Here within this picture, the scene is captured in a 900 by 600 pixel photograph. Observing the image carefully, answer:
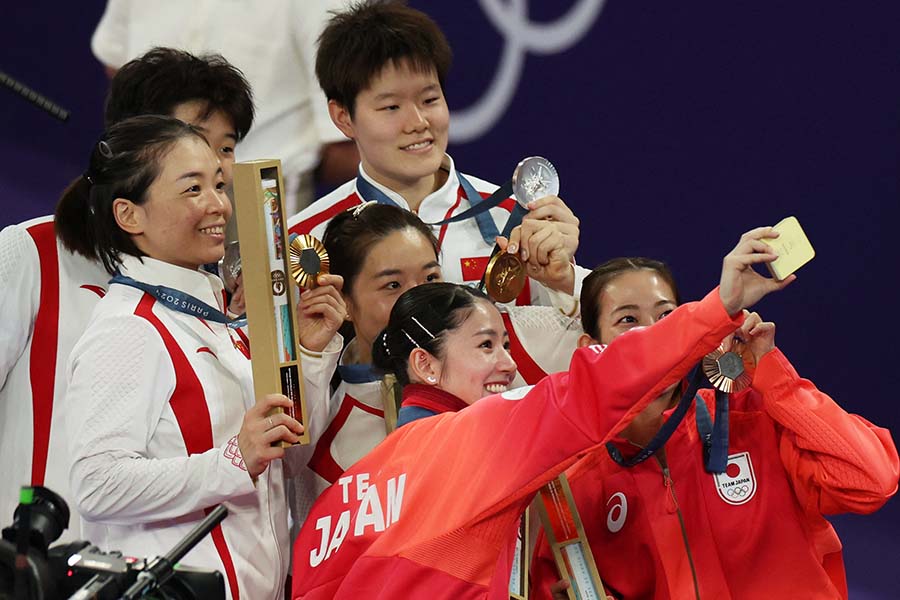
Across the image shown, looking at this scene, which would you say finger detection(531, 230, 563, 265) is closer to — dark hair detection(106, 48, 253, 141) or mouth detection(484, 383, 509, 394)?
mouth detection(484, 383, 509, 394)

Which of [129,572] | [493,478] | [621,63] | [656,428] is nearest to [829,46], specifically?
[621,63]

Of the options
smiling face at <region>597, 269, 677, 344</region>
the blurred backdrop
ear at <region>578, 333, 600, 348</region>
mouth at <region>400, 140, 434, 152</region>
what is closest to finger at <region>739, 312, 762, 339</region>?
smiling face at <region>597, 269, 677, 344</region>

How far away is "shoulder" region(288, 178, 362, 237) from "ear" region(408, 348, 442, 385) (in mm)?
596

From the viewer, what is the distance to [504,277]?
2.58 metres

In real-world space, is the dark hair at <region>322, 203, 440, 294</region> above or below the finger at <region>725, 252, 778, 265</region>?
above

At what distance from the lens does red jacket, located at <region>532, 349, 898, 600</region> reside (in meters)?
2.29

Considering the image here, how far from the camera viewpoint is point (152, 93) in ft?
8.84

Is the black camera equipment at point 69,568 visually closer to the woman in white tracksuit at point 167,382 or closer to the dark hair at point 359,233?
the woman in white tracksuit at point 167,382

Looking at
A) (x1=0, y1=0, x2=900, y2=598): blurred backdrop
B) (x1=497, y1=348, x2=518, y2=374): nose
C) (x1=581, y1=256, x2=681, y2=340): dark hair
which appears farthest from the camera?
(x1=0, y1=0, x2=900, y2=598): blurred backdrop

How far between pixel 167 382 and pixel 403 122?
0.78 metres

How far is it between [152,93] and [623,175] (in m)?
1.44

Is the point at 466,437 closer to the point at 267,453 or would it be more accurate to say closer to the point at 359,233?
the point at 267,453

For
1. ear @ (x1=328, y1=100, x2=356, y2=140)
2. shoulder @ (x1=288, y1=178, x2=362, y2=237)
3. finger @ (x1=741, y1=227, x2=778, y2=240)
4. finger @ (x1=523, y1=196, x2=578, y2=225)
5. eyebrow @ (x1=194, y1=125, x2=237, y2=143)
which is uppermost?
ear @ (x1=328, y1=100, x2=356, y2=140)

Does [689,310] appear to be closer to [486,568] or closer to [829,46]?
[486,568]
